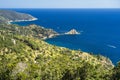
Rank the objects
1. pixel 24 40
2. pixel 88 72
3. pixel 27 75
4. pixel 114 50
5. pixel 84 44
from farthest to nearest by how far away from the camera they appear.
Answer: pixel 84 44
pixel 114 50
pixel 24 40
pixel 88 72
pixel 27 75

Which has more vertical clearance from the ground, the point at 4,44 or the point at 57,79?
the point at 57,79

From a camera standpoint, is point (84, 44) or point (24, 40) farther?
point (84, 44)

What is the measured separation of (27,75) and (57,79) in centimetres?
680

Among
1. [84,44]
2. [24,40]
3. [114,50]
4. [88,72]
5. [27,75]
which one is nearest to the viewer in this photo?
[27,75]

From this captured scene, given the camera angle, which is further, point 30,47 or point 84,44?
point 84,44

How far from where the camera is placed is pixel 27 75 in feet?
133

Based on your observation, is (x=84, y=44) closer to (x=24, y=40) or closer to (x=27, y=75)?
(x=24, y=40)

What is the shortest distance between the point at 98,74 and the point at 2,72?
17.2 metres

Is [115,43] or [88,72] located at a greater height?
[88,72]

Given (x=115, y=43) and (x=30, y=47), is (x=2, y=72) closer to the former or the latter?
(x=30, y=47)

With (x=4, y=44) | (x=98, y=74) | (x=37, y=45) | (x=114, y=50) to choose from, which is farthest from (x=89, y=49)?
(x=98, y=74)

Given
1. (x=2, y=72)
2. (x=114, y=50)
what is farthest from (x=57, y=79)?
(x=114, y=50)

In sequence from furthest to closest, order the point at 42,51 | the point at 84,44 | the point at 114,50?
1. the point at 84,44
2. the point at 114,50
3. the point at 42,51

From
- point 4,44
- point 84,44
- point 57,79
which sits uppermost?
point 57,79
